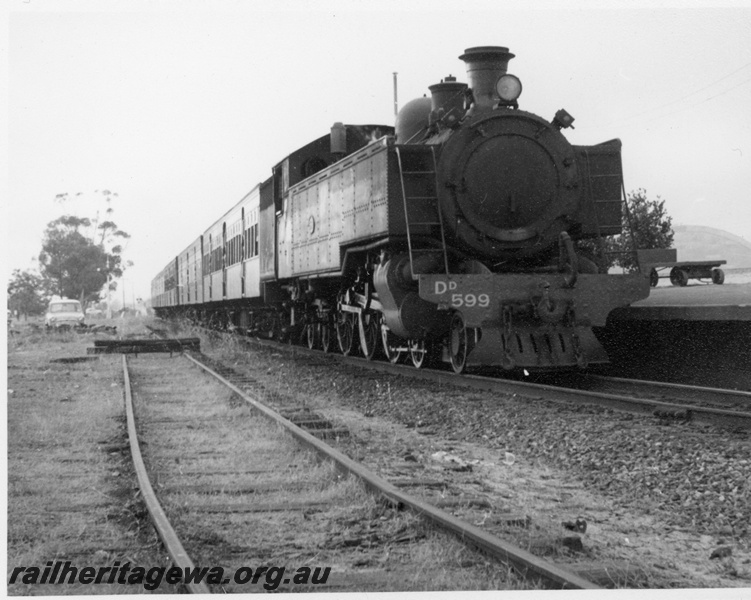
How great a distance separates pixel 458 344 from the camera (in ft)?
29.8

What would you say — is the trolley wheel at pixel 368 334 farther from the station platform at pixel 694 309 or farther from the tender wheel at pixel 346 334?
the station platform at pixel 694 309

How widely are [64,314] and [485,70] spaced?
2198 cm

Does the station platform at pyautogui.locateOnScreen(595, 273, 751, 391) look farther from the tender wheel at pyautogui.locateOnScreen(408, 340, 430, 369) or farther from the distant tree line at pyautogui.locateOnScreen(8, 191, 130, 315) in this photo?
the distant tree line at pyautogui.locateOnScreen(8, 191, 130, 315)

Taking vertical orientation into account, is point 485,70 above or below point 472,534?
above

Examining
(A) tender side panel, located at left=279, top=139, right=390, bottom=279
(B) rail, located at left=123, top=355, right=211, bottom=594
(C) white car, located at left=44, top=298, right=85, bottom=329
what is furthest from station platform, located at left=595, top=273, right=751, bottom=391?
(C) white car, located at left=44, top=298, right=85, bottom=329

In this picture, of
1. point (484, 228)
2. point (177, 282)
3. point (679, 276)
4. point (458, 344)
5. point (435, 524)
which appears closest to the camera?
point (435, 524)

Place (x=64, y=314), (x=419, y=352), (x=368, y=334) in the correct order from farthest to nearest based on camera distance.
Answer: (x=64, y=314)
(x=368, y=334)
(x=419, y=352)

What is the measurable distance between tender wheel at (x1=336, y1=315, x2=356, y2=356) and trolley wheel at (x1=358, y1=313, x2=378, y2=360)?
695 millimetres

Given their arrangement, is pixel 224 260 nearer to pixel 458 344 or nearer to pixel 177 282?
pixel 458 344

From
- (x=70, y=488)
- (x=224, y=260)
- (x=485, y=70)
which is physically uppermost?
(x=485, y=70)

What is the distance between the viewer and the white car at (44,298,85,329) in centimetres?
2706

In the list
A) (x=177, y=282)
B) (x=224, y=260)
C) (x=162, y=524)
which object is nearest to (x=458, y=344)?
(x=162, y=524)

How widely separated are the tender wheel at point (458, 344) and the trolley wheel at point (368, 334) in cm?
231

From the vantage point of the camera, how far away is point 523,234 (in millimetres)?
8836
